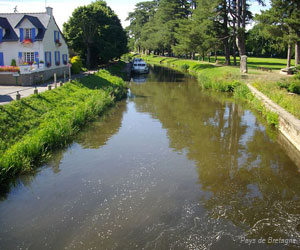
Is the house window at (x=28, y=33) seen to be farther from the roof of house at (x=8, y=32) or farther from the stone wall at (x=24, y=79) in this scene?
the stone wall at (x=24, y=79)

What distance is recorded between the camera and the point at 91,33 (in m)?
41.2

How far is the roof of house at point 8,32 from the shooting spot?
96.6 feet

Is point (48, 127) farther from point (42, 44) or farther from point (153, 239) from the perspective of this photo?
point (42, 44)

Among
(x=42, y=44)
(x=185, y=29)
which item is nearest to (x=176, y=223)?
(x=42, y=44)

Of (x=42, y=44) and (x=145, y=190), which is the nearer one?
(x=145, y=190)

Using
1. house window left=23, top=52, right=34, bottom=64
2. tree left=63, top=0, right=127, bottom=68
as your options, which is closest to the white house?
house window left=23, top=52, right=34, bottom=64

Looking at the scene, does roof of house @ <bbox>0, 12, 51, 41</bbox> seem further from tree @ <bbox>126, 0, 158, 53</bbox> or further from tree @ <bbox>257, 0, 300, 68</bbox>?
tree @ <bbox>126, 0, 158, 53</bbox>

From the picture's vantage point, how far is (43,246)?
24.5 feet

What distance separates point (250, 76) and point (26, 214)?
89.4ft

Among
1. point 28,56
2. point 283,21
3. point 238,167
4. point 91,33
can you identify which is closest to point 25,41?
point 28,56

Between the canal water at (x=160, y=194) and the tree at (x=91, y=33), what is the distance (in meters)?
26.6

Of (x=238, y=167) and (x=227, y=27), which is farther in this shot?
(x=227, y=27)

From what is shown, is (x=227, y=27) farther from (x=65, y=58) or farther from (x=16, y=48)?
(x=16, y=48)

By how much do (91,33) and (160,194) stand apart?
3499 cm
